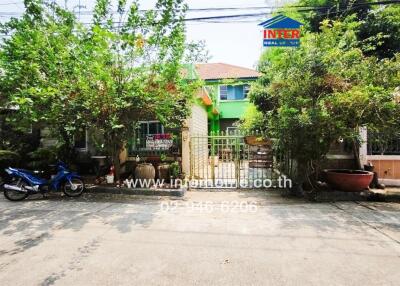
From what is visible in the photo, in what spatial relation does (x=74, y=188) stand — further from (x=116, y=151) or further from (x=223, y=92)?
(x=223, y=92)

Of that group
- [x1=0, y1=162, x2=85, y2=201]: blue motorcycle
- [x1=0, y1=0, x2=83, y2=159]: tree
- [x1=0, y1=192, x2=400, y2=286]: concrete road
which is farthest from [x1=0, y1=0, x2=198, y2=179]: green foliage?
[x1=0, y1=192, x2=400, y2=286]: concrete road

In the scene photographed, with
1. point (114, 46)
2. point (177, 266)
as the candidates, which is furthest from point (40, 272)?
point (114, 46)

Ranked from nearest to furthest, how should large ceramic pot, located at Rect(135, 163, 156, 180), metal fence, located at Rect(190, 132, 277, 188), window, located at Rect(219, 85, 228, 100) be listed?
metal fence, located at Rect(190, 132, 277, 188) → large ceramic pot, located at Rect(135, 163, 156, 180) → window, located at Rect(219, 85, 228, 100)

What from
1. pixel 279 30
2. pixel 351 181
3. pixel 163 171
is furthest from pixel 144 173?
pixel 351 181

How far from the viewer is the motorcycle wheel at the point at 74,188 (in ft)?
26.0

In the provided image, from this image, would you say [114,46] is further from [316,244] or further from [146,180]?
[316,244]

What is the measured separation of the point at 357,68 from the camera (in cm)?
713

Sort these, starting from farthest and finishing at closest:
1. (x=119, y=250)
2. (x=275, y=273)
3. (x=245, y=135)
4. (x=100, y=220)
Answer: (x=245, y=135)
(x=100, y=220)
(x=119, y=250)
(x=275, y=273)

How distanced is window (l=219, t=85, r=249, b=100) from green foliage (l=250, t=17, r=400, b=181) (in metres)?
13.7

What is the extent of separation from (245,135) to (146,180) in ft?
11.7

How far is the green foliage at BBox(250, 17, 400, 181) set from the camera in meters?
6.44

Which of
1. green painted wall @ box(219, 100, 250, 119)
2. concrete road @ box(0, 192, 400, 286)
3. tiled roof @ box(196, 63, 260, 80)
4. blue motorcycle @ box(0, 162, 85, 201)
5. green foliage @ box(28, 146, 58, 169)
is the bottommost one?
concrete road @ box(0, 192, 400, 286)

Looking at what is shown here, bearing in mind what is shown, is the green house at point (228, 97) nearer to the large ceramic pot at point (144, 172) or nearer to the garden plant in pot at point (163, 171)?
the garden plant in pot at point (163, 171)

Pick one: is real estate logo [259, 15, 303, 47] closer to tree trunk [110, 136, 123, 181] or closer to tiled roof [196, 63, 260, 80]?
tree trunk [110, 136, 123, 181]
